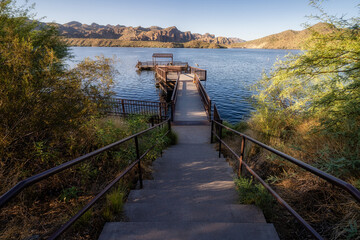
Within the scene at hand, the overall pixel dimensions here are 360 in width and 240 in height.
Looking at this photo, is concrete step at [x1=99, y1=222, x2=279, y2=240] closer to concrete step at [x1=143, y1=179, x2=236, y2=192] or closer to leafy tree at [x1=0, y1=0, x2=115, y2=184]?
concrete step at [x1=143, y1=179, x2=236, y2=192]

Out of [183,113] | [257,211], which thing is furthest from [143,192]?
[183,113]

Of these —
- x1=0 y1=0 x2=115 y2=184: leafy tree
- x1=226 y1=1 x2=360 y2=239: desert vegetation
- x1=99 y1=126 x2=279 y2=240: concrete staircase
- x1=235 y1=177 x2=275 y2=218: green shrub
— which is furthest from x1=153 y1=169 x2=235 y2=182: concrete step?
x1=0 y1=0 x2=115 y2=184: leafy tree

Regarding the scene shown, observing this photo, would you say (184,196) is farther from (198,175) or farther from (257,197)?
(198,175)

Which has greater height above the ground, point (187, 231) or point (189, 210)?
point (187, 231)

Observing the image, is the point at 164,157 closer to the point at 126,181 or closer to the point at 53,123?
the point at 126,181

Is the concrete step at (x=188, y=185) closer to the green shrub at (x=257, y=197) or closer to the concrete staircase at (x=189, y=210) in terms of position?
the concrete staircase at (x=189, y=210)

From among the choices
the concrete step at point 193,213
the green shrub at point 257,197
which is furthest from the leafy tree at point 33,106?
the green shrub at point 257,197

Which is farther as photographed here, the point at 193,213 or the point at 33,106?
the point at 33,106

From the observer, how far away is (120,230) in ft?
6.07

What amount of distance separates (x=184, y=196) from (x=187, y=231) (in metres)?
1.07

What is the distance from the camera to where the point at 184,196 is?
9.52 feet

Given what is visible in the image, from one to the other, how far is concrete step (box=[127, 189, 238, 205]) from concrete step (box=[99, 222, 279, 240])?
784 mm

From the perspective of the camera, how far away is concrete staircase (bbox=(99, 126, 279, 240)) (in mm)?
1812

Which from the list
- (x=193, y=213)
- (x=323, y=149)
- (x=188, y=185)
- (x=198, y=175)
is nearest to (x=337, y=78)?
(x=323, y=149)
